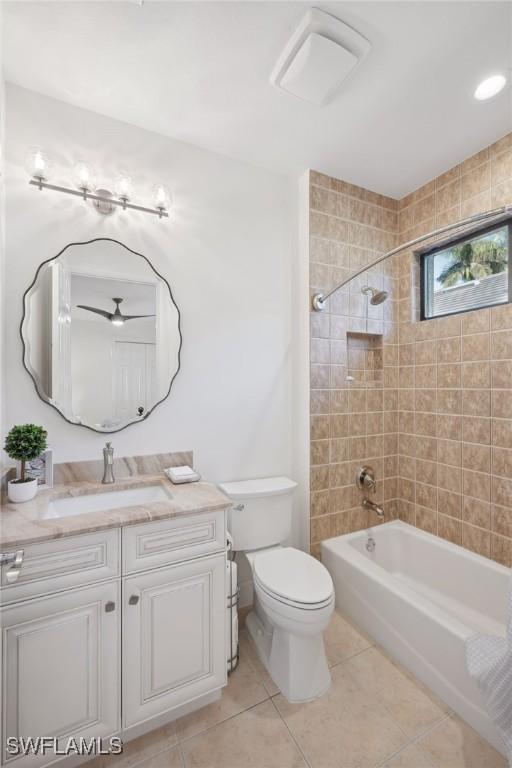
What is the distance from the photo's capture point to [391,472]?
2342 mm

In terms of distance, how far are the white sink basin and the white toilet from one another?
394 mm

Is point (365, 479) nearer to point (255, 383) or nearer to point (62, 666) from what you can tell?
point (255, 383)

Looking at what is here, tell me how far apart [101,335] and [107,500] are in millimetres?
789

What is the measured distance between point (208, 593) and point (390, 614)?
976 millimetres

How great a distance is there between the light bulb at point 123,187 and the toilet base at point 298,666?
2.18 m

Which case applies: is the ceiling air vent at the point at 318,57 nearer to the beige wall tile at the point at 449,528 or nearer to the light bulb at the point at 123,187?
the light bulb at the point at 123,187

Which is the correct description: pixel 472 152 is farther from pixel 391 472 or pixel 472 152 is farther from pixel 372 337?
pixel 391 472

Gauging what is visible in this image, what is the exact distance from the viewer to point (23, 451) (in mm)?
1254

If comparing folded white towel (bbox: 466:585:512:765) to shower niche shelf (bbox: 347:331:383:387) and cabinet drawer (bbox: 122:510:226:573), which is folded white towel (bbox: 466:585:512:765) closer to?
cabinet drawer (bbox: 122:510:226:573)

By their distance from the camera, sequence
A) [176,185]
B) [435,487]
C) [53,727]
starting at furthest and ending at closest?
[435,487] → [176,185] → [53,727]

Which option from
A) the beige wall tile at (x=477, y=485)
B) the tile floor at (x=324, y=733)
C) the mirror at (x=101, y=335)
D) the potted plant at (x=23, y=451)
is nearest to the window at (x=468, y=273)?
the beige wall tile at (x=477, y=485)

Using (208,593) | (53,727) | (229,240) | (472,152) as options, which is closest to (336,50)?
(229,240)

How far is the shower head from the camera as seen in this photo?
2.08 m

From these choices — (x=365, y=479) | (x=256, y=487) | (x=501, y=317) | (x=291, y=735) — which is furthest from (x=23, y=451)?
(x=501, y=317)
